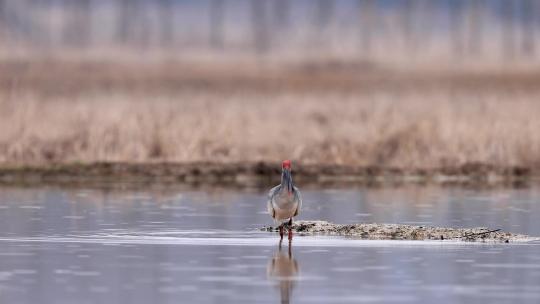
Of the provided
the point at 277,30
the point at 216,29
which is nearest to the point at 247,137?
the point at 277,30

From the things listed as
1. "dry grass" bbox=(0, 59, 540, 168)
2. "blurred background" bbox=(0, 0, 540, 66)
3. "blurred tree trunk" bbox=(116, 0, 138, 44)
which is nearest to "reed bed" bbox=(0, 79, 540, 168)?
"dry grass" bbox=(0, 59, 540, 168)

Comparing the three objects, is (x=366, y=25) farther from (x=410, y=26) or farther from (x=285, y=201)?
(x=285, y=201)

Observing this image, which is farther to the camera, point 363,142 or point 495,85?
point 495,85

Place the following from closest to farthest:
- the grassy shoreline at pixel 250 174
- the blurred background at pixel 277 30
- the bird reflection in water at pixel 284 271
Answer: the bird reflection in water at pixel 284 271, the grassy shoreline at pixel 250 174, the blurred background at pixel 277 30

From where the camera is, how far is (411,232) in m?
17.0

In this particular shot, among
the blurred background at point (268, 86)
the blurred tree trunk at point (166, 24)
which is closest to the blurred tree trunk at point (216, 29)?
the blurred background at point (268, 86)

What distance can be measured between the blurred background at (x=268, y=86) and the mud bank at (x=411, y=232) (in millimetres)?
10404

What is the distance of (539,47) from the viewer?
95375mm

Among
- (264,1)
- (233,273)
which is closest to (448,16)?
(264,1)

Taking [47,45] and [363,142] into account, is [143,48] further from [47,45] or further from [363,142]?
[363,142]

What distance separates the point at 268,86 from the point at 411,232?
3810 cm

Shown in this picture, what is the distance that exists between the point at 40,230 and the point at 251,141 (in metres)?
11.5

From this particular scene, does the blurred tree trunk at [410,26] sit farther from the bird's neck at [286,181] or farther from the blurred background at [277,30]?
the bird's neck at [286,181]

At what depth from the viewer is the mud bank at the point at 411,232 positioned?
16734mm
